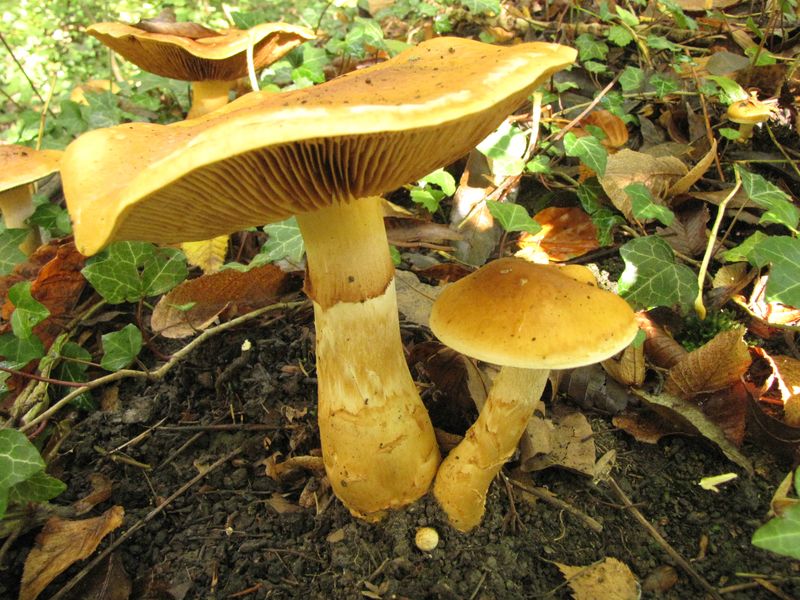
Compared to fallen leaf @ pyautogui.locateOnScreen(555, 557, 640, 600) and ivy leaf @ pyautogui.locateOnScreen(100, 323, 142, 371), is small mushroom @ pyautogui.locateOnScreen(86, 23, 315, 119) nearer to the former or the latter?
ivy leaf @ pyautogui.locateOnScreen(100, 323, 142, 371)

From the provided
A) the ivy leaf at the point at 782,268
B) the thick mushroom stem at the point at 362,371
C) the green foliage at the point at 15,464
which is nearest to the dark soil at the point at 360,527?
the thick mushroom stem at the point at 362,371

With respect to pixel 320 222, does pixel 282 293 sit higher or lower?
lower

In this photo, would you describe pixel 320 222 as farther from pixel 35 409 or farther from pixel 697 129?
pixel 697 129

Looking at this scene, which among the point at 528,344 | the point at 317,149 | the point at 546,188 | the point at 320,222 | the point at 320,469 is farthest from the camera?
the point at 546,188

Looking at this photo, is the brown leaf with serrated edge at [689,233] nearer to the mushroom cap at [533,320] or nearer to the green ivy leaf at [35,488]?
the mushroom cap at [533,320]

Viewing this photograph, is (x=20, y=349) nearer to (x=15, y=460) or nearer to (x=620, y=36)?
(x=15, y=460)

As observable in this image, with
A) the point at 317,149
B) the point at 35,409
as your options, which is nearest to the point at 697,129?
the point at 317,149
